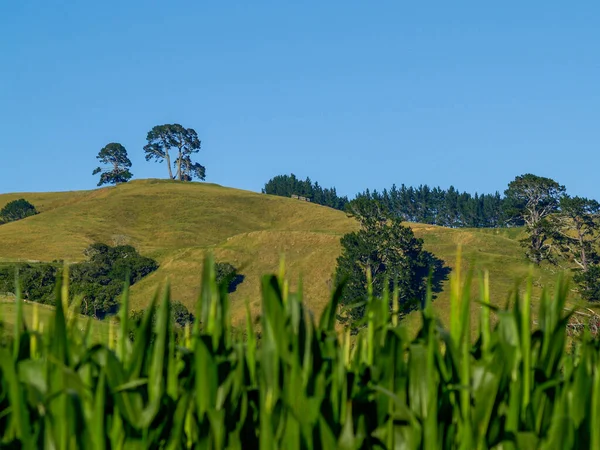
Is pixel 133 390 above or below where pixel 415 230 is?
below

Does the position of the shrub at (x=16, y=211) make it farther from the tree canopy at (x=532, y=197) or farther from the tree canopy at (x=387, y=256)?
the tree canopy at (x=532, y=197)

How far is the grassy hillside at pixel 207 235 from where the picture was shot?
325ft

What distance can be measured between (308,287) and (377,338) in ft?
313

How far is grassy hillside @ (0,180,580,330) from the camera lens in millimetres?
99062

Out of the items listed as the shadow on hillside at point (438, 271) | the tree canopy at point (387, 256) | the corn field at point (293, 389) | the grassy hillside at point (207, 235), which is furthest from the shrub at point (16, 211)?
the corn field at point (293, 389)

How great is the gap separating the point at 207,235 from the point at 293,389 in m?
135

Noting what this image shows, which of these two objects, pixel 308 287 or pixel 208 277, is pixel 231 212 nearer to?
pixel 308 287

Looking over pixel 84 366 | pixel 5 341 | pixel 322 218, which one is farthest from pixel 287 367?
pixel 322 218

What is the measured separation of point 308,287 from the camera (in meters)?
97.9

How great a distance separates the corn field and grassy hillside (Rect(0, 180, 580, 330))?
7680cm

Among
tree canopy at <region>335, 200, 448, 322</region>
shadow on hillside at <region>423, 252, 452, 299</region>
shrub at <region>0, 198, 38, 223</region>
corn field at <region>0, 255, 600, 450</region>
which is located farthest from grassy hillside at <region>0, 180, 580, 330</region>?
corn field at <region>0, 255, 600, 450</region>

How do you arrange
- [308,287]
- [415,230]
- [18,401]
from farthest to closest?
1. [415,230]
2. [308,287]
3. [18,401]

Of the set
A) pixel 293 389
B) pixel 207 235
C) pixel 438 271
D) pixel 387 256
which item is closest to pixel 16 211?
pixel 207 235

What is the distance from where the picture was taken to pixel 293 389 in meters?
2.24
